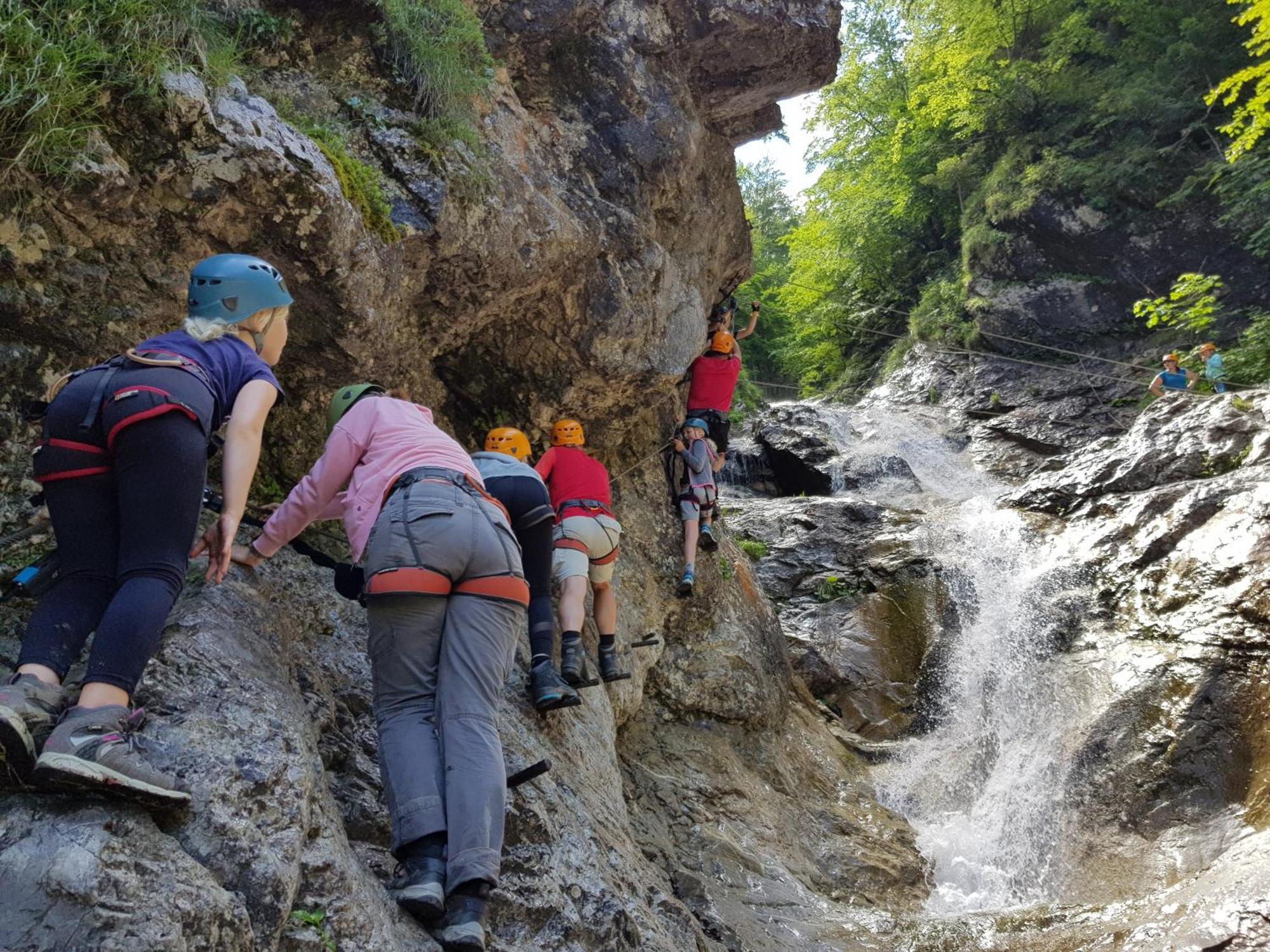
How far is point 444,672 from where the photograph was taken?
2.85 metres

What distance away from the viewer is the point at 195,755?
2527mm

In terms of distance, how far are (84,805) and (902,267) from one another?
88.8ft

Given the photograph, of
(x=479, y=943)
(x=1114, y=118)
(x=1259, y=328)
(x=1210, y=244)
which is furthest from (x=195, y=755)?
(x=1114, y=118)

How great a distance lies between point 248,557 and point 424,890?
5.37 ft

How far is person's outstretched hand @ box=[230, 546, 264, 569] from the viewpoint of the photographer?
140 inches

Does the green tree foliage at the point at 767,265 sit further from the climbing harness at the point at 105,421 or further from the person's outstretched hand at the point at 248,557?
the climbing harness at the point at 105,421

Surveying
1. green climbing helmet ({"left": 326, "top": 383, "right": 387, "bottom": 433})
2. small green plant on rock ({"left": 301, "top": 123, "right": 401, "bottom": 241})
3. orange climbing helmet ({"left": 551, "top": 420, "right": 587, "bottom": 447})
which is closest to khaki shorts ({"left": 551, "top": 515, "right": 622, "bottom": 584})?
orange climbing helmet ({"left": 551, "top": 420, "right": 587, "bottom": 447})

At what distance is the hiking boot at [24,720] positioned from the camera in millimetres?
2092

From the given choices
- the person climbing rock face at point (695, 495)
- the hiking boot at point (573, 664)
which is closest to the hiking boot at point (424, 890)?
the hiking boot at point (573, 664)

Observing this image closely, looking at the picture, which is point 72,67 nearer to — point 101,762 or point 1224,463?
point 101,762

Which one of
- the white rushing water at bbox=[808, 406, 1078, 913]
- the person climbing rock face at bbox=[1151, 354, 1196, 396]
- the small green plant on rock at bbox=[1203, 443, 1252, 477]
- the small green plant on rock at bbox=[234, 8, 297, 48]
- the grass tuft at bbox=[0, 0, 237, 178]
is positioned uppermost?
the person climbing rock face at bbox=[1151, 354, 1196, 396]

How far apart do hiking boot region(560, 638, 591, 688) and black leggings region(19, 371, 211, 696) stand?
9.08ft

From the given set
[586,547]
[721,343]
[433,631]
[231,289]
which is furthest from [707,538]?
[231,289]

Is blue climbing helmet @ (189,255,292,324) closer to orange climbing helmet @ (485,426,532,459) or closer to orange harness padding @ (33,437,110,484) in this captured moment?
orange harness padding @ (33,437,110,484)
